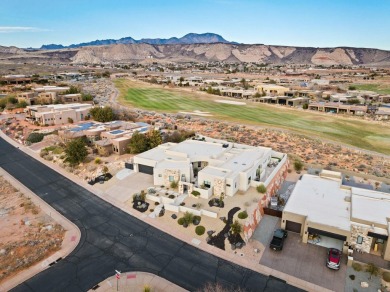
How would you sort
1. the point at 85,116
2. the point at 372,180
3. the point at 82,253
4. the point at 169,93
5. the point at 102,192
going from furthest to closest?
the point at 169,93 < the point at 85,116 < the point at 372,180 < the point at 102,192 < the point at 82,253

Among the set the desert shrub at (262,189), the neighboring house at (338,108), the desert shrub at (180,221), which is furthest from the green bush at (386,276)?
the neighboring house at (338,108)

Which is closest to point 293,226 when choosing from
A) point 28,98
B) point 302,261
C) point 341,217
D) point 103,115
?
point 302,261

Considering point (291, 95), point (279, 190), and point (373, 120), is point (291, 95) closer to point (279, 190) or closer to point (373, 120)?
point (373, 120)

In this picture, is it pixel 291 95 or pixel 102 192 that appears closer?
pixel 102 192

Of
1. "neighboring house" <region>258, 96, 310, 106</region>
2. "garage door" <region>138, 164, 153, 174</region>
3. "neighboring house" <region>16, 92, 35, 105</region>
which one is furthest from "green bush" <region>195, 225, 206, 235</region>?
"neighboring house" <region>258, 96, 310, 106</region>

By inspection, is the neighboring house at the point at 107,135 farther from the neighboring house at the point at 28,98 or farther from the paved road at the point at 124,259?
the neighboring house at the point at 28,98

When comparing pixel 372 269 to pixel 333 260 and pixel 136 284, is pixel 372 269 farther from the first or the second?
A: pixel 136 284

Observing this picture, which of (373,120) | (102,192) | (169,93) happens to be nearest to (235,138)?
(102,192)

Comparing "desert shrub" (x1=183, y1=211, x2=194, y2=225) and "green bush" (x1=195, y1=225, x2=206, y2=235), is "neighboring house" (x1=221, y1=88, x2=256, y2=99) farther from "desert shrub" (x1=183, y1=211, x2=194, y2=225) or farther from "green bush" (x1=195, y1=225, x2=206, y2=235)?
"green bush" (x1=195, y1=225, x2=206, y2=235)
